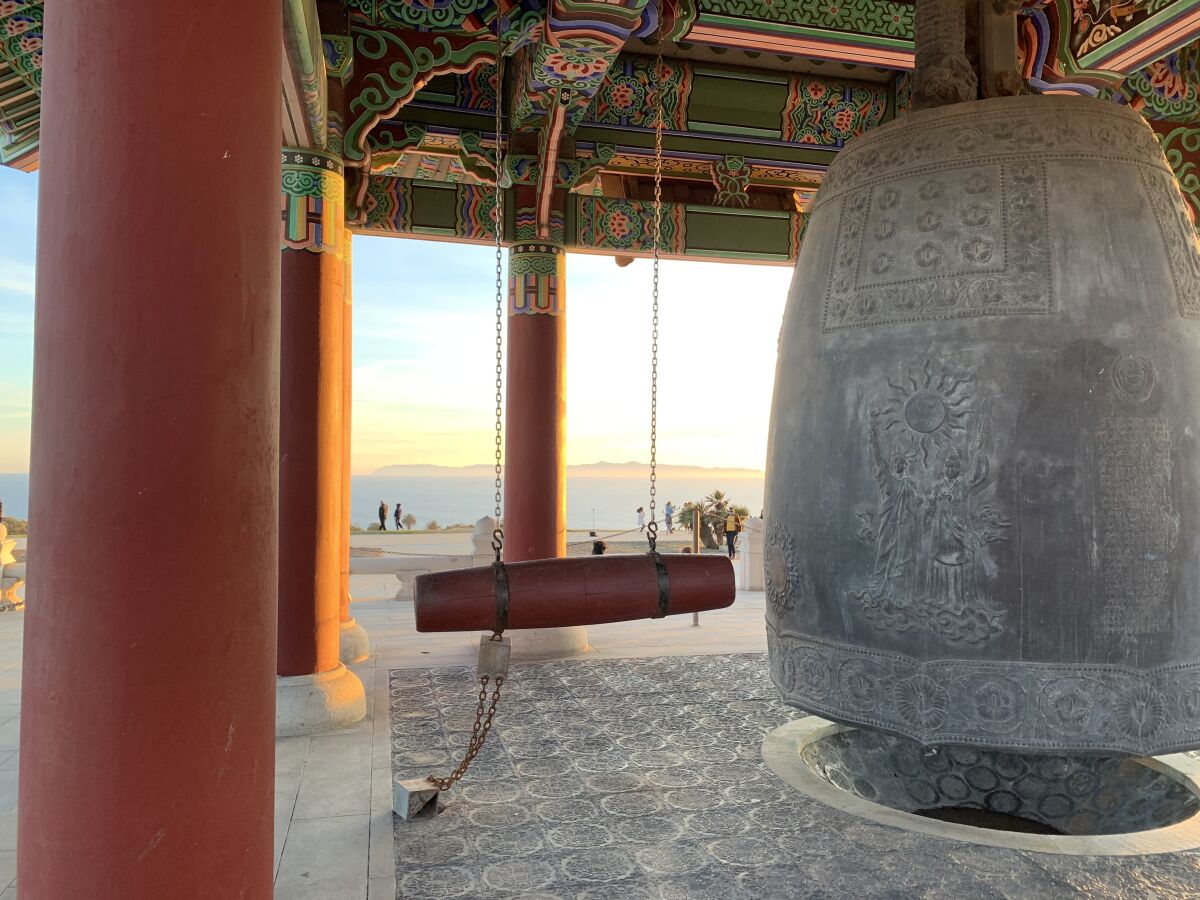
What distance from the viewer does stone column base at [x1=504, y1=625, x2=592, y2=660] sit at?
25.2ft

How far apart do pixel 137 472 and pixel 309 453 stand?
401cm

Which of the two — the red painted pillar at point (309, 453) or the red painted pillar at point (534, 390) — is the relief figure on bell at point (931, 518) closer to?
the red painted pillar at point (309, 453)

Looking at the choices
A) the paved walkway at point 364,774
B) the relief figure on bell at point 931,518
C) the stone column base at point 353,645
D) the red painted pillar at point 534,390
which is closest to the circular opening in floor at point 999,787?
the relief figure on bell at point 931,518

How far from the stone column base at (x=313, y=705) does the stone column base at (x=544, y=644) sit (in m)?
2.05

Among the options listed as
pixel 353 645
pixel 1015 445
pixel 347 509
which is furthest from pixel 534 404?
A: pixel 1015 445

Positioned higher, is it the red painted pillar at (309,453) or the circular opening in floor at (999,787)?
the red painted pillar at (309,453)

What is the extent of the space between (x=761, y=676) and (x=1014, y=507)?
14.4ft

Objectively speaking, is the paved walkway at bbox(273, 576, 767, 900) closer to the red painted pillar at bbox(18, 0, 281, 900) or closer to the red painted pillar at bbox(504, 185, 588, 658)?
the red painted pillar at bbox(504, 185, 588, 658)

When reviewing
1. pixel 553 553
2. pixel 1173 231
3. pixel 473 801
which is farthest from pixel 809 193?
pixel 473 801

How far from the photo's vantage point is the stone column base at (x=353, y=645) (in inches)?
300

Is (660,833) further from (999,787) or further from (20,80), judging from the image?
(20,80)

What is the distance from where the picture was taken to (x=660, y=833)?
3959mm

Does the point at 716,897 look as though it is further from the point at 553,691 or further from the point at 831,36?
the point at 831,36

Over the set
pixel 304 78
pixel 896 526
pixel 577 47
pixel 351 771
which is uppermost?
pixel 577 47
